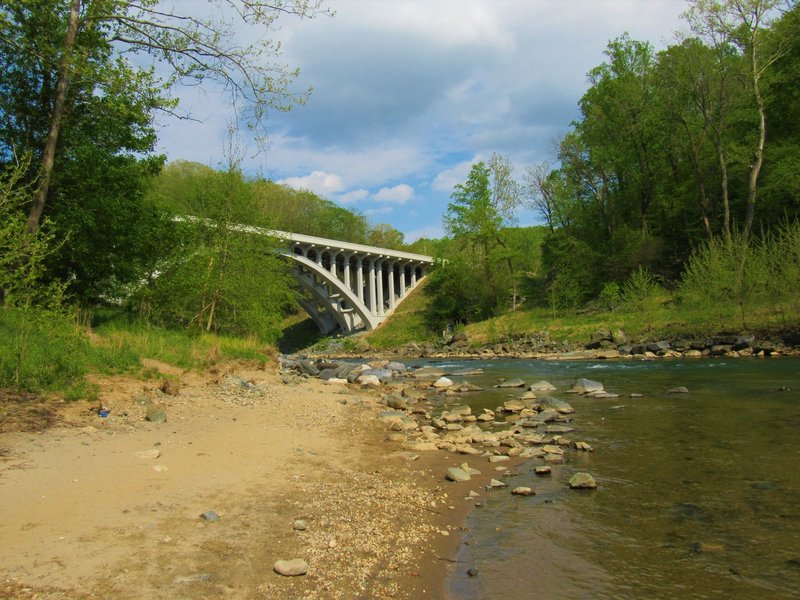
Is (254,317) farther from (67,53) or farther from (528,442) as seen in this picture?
(528,442)

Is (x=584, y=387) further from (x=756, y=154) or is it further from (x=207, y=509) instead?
(x=756, y=154)

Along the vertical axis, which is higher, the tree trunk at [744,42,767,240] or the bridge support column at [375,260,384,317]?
the tree trunk at [744,42,767,240]

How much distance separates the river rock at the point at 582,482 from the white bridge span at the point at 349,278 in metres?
37.6

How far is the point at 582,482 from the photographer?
615 cm

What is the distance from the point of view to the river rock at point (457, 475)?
21.1 feet

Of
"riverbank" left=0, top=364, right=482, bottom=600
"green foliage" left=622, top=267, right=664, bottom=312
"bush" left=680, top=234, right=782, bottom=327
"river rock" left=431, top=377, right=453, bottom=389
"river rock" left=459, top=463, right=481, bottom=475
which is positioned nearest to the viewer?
"riverbank" left=0, top=364, right=482, bottom=600

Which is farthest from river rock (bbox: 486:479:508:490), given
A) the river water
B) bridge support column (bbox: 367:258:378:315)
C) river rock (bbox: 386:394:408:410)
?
bridge support column (bbox: 367:258:378:315)

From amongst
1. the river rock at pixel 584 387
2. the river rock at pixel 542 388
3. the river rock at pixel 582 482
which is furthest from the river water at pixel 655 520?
the river rock at pixel 542 388

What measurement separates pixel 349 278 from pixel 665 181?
2930 centimetres

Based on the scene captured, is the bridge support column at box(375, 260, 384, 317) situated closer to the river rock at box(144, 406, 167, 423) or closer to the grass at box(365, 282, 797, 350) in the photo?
the grass at box(365, 282, 797, 350)

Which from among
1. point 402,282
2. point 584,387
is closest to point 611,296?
point 584,387

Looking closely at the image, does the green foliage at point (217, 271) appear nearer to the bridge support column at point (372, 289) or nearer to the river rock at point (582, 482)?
the river rock at point (582, 482)

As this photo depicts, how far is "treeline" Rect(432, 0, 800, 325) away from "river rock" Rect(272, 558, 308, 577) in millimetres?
24859

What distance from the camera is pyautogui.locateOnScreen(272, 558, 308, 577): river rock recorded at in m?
3.57
